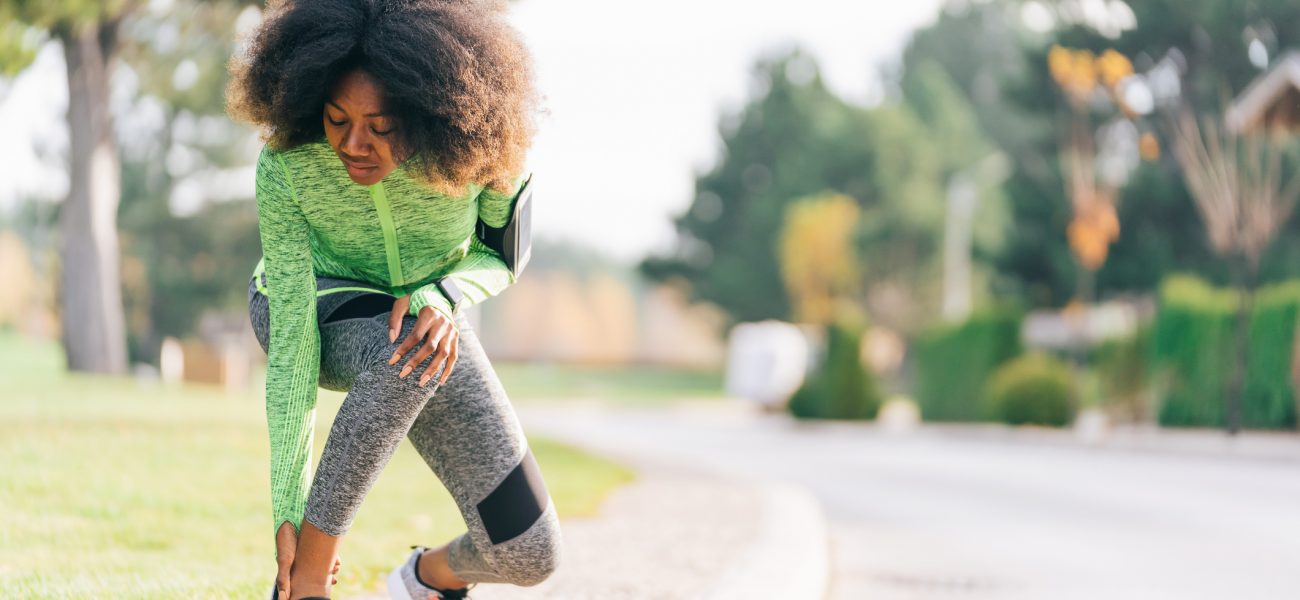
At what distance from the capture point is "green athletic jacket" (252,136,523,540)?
3.12 m

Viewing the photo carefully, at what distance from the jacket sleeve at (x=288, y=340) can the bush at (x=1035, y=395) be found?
69.5 feet

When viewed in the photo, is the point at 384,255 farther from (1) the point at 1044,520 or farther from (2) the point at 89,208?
(2) the point at 89,208

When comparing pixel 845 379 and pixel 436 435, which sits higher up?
pixel 436 435

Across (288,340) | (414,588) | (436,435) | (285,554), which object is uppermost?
(288,340)

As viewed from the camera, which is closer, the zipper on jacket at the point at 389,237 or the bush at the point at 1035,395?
the zipper on jacket at the point at 389,237

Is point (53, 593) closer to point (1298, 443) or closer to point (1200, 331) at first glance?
point (1298, 443)

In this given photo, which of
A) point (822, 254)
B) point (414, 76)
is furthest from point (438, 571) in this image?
point (822, 254)

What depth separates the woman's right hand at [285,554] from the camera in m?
3.02

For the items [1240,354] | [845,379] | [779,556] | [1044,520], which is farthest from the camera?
[845,379]

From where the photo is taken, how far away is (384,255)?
3.39 meters

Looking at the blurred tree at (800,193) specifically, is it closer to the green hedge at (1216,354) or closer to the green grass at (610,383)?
the green grass at (610,383)

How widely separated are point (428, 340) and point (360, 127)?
46cm

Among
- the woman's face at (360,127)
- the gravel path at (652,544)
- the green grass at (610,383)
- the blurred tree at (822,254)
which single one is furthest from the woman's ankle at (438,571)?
the blurred tree at (822,254)

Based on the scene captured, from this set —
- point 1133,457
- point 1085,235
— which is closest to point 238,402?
point 1133,457
